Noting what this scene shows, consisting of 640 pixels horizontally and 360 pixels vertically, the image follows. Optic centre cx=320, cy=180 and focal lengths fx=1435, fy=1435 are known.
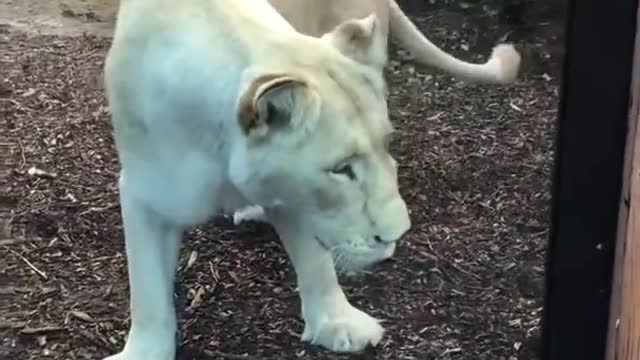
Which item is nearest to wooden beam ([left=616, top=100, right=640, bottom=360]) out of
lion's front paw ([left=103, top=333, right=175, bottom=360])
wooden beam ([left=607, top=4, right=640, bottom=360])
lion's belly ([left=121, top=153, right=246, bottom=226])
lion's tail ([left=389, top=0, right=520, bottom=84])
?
wooden beam ([left=607, top=4, right=640, bottom=360])

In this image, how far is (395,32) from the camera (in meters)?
1.10

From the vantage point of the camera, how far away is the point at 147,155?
1.12 metres

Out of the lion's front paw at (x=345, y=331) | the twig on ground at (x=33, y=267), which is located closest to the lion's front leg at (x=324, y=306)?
the lion's front paw at (x=345, y=331)

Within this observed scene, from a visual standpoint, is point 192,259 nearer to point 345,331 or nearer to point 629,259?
A: point 345,331

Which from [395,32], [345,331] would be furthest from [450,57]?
[345,331]

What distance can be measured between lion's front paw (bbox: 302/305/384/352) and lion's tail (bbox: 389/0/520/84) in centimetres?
23

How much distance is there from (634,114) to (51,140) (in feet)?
1.64

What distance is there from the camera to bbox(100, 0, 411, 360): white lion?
3.33ft

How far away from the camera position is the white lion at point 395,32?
109 cm

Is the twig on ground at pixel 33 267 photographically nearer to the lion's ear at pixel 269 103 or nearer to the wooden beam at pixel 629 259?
the lion's ear at pixel 269 103

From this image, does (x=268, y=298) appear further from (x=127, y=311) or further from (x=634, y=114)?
(x=634, y=114)

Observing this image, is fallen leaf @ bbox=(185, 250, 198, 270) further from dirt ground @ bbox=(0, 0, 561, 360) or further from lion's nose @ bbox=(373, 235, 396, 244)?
lion's nose @ bbox=(373, 235, 396, 244)


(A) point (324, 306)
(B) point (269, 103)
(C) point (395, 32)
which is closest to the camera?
(B) point (269, 103)

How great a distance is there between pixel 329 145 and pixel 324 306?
23 cm
